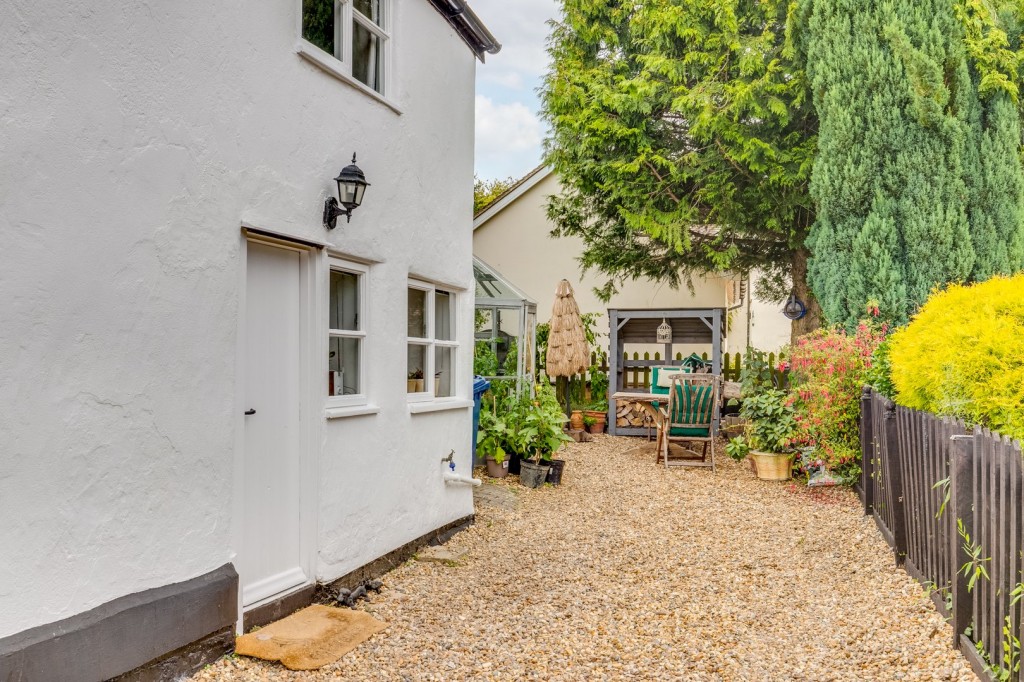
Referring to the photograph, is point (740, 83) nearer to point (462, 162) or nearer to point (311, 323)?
point (462, 162)

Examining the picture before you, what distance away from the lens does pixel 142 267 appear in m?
3.43

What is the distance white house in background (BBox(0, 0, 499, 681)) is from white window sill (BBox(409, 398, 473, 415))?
60 millimetres

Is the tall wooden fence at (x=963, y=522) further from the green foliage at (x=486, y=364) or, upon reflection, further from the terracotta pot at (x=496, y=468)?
the green foliage at (x=486, y=364)

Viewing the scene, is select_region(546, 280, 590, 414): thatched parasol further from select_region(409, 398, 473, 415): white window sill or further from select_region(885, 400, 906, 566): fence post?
select_region(885, 400, 906, 566): fence post

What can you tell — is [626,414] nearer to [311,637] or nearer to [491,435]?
[491,435]

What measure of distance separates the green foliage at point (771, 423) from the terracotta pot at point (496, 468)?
3.23m

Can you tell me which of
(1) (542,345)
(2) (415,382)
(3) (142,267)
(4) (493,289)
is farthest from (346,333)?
(1) (542,345)

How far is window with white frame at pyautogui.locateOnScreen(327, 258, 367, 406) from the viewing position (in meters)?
5.10

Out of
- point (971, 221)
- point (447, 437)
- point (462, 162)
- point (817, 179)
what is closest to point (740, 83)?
point (817, 179)

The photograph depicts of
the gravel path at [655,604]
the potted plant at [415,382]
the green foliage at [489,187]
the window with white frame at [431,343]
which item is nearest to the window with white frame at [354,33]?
the window with white frame at [431,343]

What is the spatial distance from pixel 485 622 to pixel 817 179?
27.7ft

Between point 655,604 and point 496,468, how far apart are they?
420cm

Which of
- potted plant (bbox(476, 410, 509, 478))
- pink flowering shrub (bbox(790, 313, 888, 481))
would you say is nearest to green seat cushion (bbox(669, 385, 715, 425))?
pink flowering shrub (bbox(790, 313, 888, 481))

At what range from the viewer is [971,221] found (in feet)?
34.3
